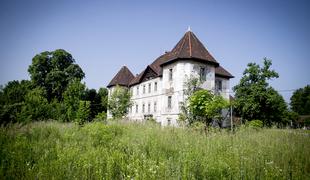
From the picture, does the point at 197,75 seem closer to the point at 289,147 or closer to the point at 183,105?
the point at 183,105

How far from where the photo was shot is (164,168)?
3.96m

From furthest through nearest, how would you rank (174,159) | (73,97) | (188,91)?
(73,97) < (188,91) < (174,159)

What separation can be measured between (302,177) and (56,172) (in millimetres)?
4866

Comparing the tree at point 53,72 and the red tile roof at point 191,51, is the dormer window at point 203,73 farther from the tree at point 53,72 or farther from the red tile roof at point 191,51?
the tree at point 53,72

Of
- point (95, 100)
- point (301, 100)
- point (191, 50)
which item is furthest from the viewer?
point (301, 100)

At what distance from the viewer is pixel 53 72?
3675 centimetres

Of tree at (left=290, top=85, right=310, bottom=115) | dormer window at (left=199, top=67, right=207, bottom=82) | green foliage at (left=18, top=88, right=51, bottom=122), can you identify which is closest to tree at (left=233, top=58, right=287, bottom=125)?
dormer window at (left=199, top=67, right=207, bottom=82)

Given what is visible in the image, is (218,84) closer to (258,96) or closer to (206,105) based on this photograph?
(258,96)

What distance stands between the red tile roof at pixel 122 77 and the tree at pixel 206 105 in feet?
72.4

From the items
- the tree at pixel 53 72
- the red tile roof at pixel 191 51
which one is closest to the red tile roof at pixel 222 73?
the red tile roof at pixel 191 51

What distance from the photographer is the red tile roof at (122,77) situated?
118ft

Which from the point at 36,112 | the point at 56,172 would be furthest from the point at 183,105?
the point at 56,172

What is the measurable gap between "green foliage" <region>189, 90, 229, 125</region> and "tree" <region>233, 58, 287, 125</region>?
12405 millimetres

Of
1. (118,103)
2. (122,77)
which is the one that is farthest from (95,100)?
(118,103)
